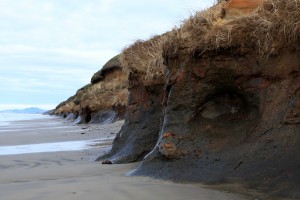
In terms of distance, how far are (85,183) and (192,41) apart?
8.50 ft

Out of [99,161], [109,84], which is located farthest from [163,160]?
[109,84]

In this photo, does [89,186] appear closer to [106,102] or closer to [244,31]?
[244,31]

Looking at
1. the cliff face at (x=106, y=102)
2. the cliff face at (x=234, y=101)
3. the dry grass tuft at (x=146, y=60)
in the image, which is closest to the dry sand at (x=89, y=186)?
the cliff face at (x=234, y=101)

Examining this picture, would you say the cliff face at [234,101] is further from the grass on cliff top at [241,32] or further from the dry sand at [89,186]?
the dry sand at [89,186]

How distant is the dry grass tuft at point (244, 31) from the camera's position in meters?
5.67

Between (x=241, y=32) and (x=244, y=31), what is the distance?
0.04 m

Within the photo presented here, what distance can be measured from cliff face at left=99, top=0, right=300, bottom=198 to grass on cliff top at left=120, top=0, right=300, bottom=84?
0.01m

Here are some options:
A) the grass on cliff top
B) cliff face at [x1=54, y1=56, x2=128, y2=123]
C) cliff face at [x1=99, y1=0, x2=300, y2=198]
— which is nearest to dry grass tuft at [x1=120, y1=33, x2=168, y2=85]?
the grass on cliff top

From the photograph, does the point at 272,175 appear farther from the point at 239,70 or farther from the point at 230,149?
the point at 239,70

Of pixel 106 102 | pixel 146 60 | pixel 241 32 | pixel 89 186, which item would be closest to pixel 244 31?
pixel 241 32

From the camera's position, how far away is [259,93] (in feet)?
19.3

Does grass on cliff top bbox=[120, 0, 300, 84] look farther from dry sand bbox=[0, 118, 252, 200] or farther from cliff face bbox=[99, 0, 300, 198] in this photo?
dry sand bbox=[0, 118, 252, 200]

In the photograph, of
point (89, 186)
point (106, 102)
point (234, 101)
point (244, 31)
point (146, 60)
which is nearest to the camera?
point (89, 186)

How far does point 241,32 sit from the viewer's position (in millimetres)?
6176
